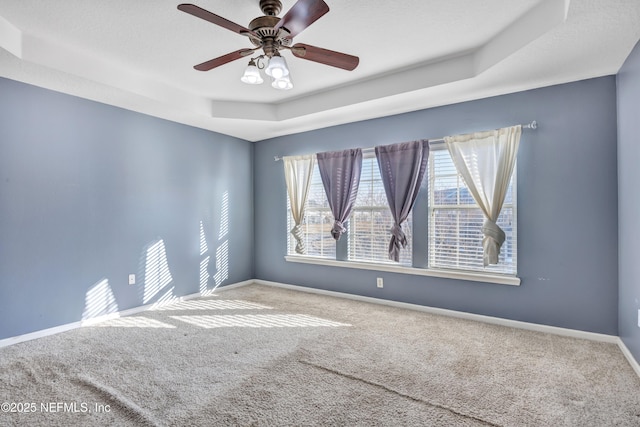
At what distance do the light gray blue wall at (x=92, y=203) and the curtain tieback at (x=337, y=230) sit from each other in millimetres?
1747

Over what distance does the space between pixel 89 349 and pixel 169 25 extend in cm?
277

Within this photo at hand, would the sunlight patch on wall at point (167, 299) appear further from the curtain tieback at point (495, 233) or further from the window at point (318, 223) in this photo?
the curtain tieback at point (495, 233)

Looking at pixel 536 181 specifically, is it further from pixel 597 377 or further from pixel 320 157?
pixel 320 157

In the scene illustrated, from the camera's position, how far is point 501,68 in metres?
2.80

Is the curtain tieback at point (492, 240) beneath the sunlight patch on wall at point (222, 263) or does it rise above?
above

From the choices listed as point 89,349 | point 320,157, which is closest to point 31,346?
point 89,349

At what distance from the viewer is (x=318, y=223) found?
477 cm

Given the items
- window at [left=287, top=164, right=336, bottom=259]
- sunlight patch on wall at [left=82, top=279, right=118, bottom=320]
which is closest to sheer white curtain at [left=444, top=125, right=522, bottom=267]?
window at [left=287, top=164, right=336, bottom=259]

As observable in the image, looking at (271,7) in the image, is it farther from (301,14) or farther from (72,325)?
(72,325)

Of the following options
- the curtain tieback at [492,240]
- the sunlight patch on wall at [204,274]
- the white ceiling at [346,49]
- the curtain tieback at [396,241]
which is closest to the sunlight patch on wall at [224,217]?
the sunlight patch on wall at [204,274]

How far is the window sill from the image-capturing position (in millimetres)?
3332

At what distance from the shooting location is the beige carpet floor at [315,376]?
6.18 ft

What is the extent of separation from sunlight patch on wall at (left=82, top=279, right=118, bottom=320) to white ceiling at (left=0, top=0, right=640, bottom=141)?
80.8 inches

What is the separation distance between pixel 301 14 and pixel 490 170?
8.22 ft
